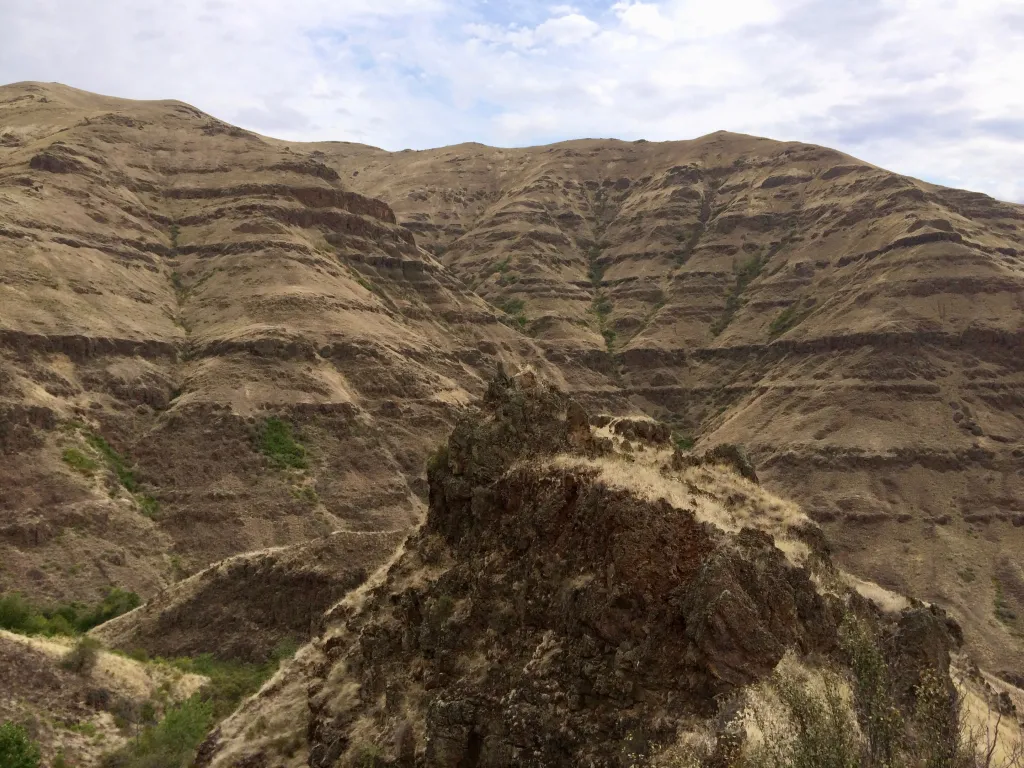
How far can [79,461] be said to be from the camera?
64875 mm

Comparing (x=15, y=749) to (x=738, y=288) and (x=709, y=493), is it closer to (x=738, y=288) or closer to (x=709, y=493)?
(x=709, y=493)

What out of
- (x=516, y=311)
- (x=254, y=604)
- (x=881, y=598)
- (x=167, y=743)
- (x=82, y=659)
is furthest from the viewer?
(x=516, y=311)

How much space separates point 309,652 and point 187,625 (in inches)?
910

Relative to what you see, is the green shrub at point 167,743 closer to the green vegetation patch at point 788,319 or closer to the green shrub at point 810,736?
the green shrub at point 810,736

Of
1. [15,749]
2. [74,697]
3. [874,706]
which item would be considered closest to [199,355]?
[74,697]

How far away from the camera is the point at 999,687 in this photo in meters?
33.2

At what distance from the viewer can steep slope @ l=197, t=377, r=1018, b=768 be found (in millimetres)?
15320

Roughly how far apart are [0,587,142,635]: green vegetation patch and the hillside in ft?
6.90

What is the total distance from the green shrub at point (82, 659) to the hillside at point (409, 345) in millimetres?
20218

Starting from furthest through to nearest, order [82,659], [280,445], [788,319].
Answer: [788,319]
[280,445]
[82,659]

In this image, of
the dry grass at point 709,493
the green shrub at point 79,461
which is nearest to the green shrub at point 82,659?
the dry grass at point 709,493

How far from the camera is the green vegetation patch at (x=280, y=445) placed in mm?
72250

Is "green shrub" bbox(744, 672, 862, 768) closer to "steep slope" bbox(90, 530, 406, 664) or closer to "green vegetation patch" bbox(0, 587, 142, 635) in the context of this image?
"steep slope" bbox(90, 530, 406, 664)

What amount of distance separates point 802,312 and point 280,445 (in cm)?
7381
